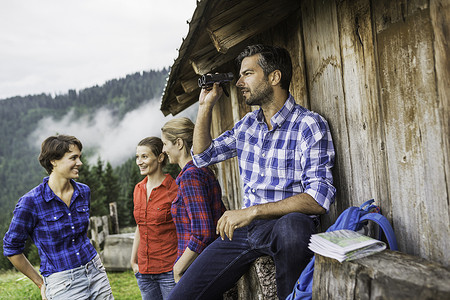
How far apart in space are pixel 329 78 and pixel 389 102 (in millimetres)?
642

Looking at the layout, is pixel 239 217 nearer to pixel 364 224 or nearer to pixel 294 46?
pixel 364 224

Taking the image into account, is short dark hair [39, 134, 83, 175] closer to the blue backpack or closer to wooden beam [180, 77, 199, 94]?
wooden beam [180, 77, 199, 94]

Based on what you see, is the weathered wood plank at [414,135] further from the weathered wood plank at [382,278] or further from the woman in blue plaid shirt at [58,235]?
the woman in blue plaid shirt at [58,235]

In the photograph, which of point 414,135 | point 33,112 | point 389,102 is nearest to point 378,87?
point 389,102

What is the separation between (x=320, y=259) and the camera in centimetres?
176

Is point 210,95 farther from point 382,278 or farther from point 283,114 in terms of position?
point 382,278

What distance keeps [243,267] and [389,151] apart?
1151mm

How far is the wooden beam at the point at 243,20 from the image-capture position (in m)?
2.59

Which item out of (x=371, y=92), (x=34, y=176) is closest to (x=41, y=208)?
(x=371, y=92)

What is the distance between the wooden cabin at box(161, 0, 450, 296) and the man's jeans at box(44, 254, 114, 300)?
6.40 feet

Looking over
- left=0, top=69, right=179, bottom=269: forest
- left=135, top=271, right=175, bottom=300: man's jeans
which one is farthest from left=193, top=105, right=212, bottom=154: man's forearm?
left=0, top=69, right=179, bottom=269: forest

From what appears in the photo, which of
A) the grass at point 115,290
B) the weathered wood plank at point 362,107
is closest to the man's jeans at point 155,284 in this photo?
the weathered wood plank at point 362,107

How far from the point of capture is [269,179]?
2570 millimetres

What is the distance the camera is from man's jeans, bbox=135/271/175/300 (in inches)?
133
